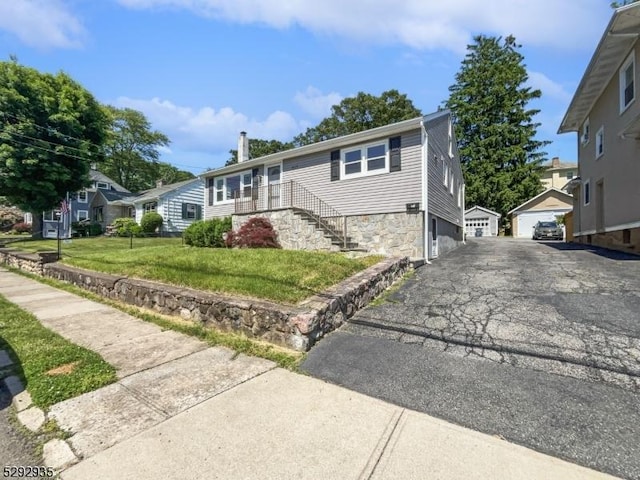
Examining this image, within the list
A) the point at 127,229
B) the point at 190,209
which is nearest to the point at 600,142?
the point at 190,209


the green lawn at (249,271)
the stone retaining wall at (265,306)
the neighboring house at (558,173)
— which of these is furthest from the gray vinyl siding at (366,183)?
the neighboring house at (558,173)

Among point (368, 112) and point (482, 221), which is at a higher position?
point (368, 112)

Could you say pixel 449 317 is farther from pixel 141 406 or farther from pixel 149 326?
pixel 149 326

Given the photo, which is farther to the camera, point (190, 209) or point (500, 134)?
point (500, 134)

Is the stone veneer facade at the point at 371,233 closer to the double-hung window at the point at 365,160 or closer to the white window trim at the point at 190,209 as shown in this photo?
the double-hung window at the point at 365,160

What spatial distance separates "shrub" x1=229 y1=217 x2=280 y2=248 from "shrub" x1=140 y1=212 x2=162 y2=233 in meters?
15.2

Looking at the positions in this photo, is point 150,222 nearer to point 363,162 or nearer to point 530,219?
point 363,162

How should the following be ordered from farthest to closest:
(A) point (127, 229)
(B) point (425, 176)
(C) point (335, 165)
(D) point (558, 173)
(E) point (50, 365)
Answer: (D) point (558, 173) < (A) point (127, 229) < (C) point (335, 165) < (B) point (425, 176) < (E) point (50, 365)

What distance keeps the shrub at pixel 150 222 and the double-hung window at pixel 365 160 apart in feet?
60.2

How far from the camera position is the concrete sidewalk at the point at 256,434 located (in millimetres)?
2080

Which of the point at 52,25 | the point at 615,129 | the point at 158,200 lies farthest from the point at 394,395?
the point at 158,200

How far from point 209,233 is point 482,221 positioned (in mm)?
28338

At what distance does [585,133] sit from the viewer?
1484 cm

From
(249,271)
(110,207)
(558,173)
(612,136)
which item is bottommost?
(249,271)
